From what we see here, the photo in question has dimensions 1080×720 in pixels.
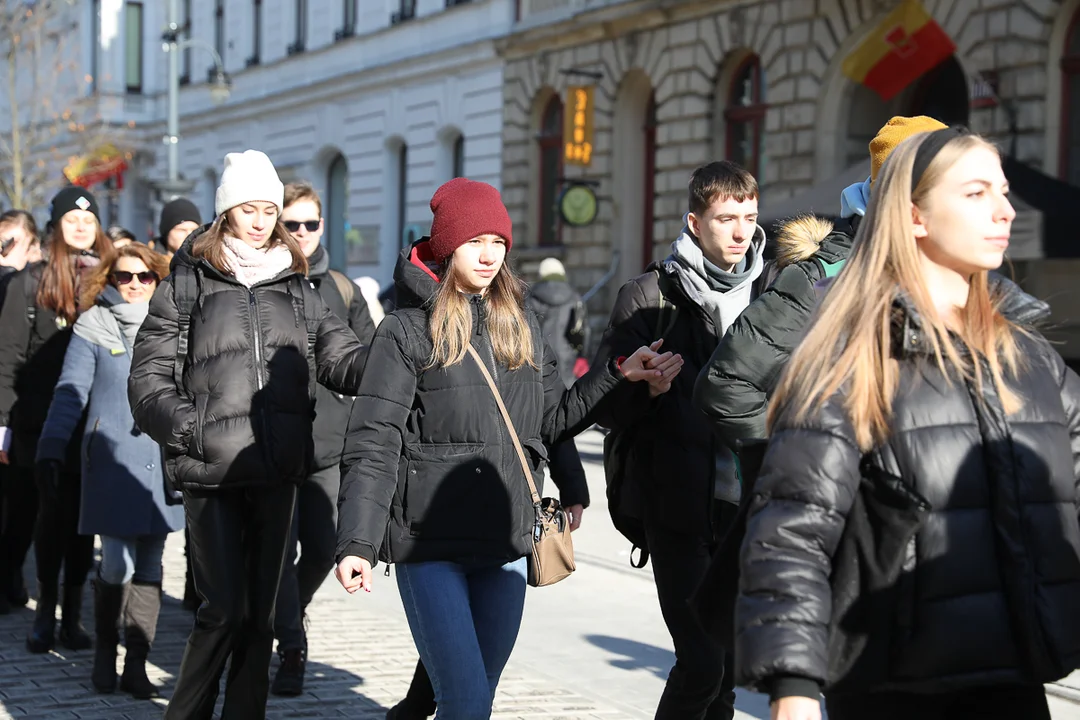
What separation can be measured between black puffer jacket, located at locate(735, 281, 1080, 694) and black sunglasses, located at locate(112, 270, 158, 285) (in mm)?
4508

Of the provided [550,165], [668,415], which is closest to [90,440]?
[668,415]

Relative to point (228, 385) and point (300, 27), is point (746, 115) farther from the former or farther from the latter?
point (228, 385)

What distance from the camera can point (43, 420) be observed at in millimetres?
7891

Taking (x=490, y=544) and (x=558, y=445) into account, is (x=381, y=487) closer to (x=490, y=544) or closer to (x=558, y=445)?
(x=490, y=544)

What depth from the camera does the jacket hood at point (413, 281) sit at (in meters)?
4.51

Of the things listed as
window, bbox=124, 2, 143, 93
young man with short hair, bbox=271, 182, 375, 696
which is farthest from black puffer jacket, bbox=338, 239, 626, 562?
window, bbox=124, 2, 143, 93

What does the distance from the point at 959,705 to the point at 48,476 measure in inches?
203

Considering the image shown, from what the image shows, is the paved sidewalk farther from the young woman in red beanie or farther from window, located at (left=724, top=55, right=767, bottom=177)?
window, located at (left=724, top=55, right=767, bottom=177)

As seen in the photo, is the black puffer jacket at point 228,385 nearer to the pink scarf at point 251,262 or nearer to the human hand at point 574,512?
the pink scarf at point 251,262

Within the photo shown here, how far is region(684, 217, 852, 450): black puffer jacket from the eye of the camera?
4047 mm

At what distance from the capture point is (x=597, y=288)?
24969mm

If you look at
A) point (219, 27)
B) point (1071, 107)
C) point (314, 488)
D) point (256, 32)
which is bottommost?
point (314, 488)

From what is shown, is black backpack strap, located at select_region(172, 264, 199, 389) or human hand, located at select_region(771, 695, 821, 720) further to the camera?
black backpack strap, located at select_region(172, 264, 199, 389)

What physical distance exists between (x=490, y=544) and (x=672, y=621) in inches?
29.3
